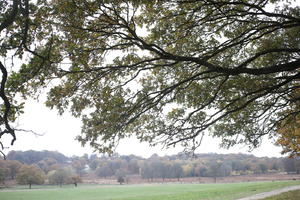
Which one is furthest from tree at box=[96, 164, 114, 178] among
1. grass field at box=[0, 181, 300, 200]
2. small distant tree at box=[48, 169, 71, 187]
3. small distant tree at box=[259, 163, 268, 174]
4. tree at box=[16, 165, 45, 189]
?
grass field at box=[0, 181, 300, 200]

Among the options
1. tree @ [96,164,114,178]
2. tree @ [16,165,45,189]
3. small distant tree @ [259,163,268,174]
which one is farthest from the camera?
tree @ [96,164,114,178]

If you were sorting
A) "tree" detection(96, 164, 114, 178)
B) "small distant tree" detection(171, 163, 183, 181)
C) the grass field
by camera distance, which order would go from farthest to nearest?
"tree" detection(96, 164, 114, 178), "small distant tree" detection(171, 163, 183, 181), the grass field

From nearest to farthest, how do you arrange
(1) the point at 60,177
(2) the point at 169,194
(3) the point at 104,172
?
1. (2) the point at 169,194
2. (1) the point at 60,177
3. (3) the point at 104,172

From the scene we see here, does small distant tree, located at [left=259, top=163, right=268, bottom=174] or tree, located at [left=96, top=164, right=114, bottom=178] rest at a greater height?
small distant tree, located at [left=259, top=163, right=268, bottom=174]

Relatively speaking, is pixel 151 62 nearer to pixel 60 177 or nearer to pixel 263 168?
pixel 60 177

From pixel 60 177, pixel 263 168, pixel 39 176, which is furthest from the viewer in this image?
pixel 263 168

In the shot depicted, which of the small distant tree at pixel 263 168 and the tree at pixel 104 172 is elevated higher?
the small distant tree at pixel 263 168

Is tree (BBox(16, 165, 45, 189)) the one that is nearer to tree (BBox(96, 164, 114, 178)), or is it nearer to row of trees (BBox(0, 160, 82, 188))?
row of trees (BBox(0, 160, 82, 188))

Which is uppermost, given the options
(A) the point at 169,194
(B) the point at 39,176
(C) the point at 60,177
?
(B) the point at 39,176

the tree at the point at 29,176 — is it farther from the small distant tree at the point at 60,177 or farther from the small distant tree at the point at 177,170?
the small distant tree at the point at 177,170

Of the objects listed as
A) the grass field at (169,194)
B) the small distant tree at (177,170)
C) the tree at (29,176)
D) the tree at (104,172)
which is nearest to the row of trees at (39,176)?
the tree at (29,176)

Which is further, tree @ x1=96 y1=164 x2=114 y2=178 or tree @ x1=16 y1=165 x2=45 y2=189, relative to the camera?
tree @ x1=96 y1=164 x2=114 y2=178

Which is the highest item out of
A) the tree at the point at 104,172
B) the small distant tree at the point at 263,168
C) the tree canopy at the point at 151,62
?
the tree canopy at the point at 151,62

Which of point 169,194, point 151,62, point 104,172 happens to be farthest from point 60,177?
point 151,62
